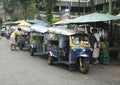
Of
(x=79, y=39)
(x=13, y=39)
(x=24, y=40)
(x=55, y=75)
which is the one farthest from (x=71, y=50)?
(x=13, y=39)

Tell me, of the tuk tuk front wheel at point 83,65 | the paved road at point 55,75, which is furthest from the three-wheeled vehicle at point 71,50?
the paved road at point 55,75

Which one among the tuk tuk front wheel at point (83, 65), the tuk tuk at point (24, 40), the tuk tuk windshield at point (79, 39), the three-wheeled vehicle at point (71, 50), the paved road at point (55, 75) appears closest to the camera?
the paved road at point (55, 75)

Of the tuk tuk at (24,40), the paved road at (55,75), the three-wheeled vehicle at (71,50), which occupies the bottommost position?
the tuk tuk at (24,40)

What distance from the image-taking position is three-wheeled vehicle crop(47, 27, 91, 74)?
13.9 m

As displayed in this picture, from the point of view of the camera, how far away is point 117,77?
12.8m

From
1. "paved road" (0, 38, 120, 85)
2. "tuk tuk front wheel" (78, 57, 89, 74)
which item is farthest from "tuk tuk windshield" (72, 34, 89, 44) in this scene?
"paved road" (0, 38, 120, 85)

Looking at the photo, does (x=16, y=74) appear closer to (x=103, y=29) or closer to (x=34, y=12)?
(x=103, y=29)

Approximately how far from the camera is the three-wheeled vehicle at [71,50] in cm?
1394

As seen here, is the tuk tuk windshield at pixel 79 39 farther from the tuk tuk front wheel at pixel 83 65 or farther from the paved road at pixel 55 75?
the paved road at pixel 55 75

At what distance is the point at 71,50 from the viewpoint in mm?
14312

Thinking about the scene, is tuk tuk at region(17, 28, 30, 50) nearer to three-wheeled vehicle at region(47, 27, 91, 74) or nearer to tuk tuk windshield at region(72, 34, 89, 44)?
three-wheeled vehicle at region(47, 27, 91, 74)

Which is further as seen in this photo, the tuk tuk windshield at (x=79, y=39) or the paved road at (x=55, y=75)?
the tuk tuk windshield at (x=79, y=39)

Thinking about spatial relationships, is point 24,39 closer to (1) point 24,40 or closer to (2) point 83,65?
(1) point 24,40

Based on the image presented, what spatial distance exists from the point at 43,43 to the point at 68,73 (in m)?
6.01
